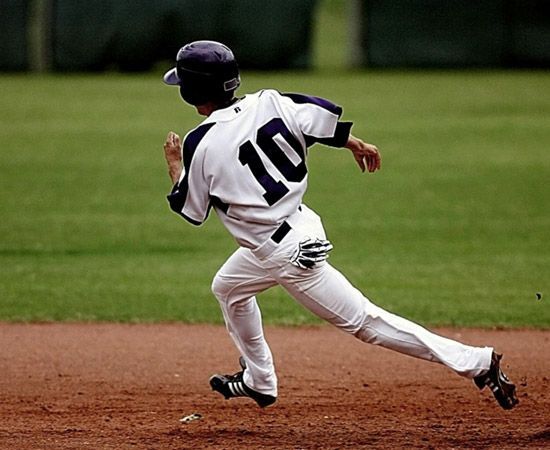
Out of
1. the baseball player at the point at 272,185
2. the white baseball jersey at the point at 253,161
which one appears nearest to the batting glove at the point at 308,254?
the baseball player at the point at 272,185

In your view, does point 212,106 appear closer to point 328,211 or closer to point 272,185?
point 272,185

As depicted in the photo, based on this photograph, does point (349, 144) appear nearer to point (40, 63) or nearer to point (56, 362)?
point (56, 362)

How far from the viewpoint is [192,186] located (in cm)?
530

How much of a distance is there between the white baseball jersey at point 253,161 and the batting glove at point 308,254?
15cm

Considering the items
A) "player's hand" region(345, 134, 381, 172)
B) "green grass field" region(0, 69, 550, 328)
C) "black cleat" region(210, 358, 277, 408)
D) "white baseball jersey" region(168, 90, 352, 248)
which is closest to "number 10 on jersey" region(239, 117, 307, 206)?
"white baseball jersey" region(168, 90, 352, 248)

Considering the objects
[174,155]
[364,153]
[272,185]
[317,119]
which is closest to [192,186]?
[174,155]

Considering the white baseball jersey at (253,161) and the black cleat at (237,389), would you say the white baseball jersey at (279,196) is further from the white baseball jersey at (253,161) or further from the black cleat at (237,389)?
the black cleat at (237,389)

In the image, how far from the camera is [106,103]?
22.9 metres

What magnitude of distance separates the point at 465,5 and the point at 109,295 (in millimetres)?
19694

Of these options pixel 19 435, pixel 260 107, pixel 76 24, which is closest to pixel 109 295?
pixel 19 435

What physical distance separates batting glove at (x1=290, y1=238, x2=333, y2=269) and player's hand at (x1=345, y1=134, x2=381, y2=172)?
506 mm

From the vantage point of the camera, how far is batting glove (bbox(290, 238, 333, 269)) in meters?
5.30

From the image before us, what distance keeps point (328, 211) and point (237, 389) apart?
25.0 feet

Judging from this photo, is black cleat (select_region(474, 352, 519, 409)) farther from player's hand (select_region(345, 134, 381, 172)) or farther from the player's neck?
the player's neck
